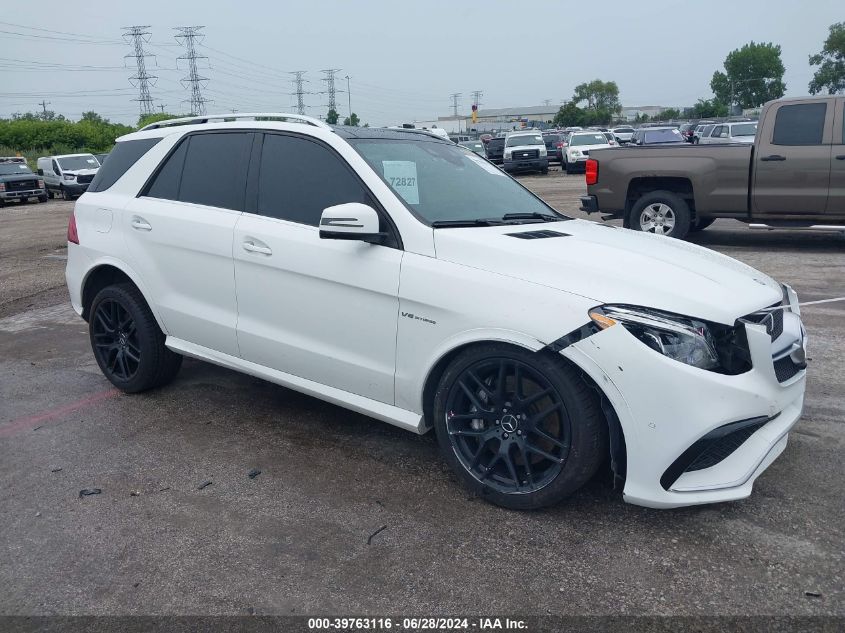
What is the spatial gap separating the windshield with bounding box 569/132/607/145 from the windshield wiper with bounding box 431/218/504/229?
2957cm

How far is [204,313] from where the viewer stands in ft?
15.3

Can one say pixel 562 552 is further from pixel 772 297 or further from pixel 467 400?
pixel 772 297

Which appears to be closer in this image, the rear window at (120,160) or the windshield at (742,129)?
the rear window at (120,160)

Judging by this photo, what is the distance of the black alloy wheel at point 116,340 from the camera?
17.0ft

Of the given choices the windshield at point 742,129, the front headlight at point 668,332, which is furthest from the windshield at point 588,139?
the front headlight at point 668,332

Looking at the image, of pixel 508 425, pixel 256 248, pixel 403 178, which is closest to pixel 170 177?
pixel 256 248

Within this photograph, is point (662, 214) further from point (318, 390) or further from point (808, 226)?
point (318, 390)

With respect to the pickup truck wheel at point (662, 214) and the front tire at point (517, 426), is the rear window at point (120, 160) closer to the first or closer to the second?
the front tire at point (517, 426)

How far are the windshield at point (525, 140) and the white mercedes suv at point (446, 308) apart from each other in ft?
94.6

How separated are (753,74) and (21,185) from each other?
409 ft

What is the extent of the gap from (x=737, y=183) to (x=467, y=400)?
26.3 feet

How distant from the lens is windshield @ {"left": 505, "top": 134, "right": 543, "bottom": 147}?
108ft

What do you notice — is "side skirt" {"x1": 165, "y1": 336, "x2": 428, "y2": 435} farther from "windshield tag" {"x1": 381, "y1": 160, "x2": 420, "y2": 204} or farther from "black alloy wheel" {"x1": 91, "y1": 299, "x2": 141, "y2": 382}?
"windshield tag" {"x1": 381, "y1": 160, "x2": 420, "y2": 204}

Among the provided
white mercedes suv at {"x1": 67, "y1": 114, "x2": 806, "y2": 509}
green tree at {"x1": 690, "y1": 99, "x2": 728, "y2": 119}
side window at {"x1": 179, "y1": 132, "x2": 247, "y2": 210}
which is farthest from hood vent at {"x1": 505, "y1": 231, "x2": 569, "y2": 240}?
green tree at {"x1": 690, "y1": 99, "x2": 728, "y2": 119}
